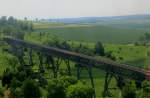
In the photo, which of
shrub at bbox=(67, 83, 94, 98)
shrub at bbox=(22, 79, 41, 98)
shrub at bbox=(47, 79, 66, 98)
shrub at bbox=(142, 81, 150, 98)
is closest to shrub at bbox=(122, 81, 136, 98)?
shrub at bbox=(142, 81, 150, 98)

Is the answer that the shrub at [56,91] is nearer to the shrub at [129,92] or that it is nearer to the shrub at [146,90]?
the shrub at [129,92]

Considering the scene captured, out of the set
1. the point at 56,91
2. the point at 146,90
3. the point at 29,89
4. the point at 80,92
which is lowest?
the point at 29,89

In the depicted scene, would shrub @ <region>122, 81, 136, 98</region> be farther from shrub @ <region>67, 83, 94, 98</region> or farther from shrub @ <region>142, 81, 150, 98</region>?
shrub @ <region>67, 83, 94, 98</region>

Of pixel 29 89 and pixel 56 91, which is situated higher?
pixel 56 91

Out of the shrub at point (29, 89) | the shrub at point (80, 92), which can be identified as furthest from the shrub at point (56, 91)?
the shrub at point (29, 89)

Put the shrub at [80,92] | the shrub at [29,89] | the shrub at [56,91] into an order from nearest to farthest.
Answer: the shrub at [80,92], the shrub at [56,91], the shrub at [29,89]

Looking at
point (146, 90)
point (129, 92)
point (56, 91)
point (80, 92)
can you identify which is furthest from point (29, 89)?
point (146, 90)

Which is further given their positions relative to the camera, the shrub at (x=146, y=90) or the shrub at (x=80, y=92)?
the shrub at (x=80, y=92)

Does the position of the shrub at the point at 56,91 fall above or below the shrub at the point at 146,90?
below

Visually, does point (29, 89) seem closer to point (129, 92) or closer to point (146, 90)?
point (129, 92)

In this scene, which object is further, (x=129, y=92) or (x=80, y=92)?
(x=129, y=92)

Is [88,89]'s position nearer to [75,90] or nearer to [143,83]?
[75,90]

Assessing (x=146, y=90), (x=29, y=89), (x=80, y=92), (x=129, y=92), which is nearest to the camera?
(x=146, y=90)
